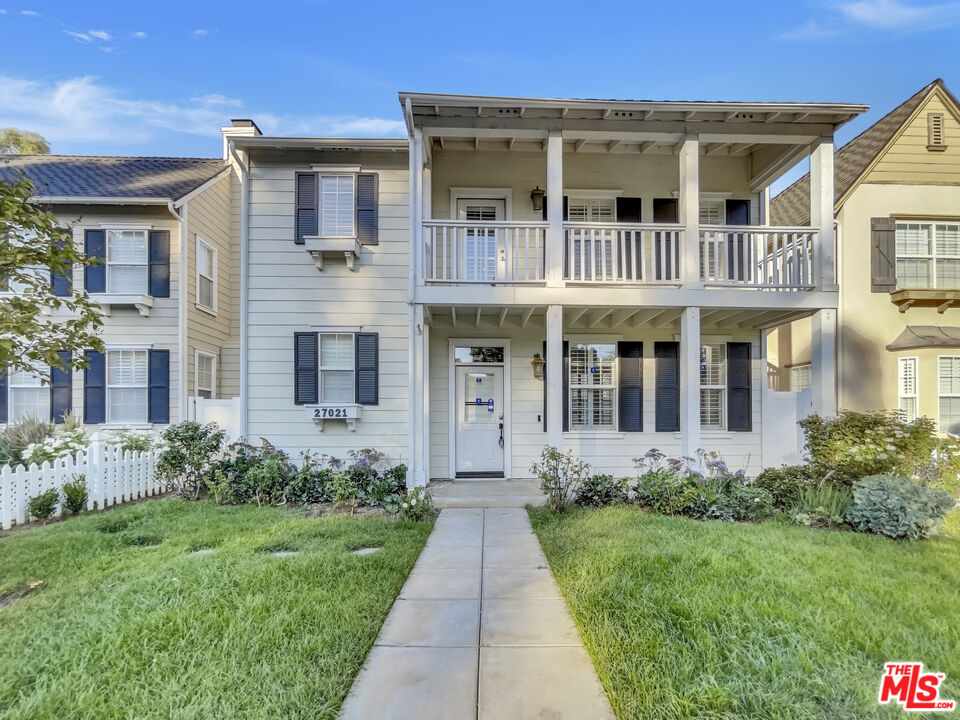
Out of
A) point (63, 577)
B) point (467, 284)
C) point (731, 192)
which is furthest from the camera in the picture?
point (731, 192)

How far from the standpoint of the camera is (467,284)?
7168mm

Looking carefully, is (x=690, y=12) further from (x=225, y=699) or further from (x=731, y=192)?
(x=225, y=699)

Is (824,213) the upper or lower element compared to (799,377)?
upper

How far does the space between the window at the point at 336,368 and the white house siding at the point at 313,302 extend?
29 cm

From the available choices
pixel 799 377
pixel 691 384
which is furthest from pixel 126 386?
pixel 799 377

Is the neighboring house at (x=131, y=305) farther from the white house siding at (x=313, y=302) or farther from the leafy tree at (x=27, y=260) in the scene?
the leafy tree at (x=27, y=260)

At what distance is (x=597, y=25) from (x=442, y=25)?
11.3ft

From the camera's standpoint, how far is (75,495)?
6.13 metres

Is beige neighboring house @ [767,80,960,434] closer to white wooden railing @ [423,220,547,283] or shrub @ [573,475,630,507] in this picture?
shrub @ [573,475,630,507]

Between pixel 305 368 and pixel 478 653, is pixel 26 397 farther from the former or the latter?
pixel 478 653

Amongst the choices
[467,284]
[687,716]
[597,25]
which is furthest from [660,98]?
[687,716]

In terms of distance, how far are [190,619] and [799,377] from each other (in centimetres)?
1274

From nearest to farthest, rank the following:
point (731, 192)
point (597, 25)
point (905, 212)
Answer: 1. point (731, 192)
2. point (905, 212)
3. point (597, 25)

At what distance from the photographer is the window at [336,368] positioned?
792 centimetres
